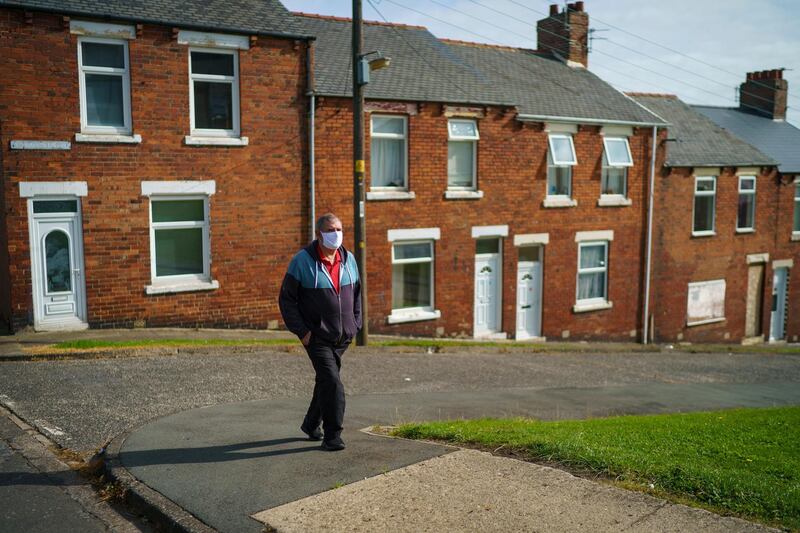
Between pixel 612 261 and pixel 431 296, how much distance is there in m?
6.52

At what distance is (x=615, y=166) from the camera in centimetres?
2094

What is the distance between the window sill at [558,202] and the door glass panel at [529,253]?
47.8 inches

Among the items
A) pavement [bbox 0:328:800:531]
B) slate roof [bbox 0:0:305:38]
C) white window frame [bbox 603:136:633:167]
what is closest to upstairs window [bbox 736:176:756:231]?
white window frame [bbox 603:136:633:167]

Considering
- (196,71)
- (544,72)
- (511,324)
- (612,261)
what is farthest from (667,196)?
(196,71)

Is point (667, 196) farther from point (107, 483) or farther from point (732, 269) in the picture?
point (107, 483)

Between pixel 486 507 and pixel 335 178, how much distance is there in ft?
38.4

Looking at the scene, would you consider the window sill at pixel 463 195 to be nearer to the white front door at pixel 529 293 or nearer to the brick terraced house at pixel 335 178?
the brick terraced house at pixel 335 178

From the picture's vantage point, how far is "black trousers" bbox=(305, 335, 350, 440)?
6215 millimetres

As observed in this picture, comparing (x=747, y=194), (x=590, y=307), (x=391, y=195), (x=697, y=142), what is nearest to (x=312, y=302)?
(x=391, y=195)

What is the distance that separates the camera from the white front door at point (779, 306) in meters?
26.4

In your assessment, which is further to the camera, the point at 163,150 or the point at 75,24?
the point at 163,150

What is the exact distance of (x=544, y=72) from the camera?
22531 millimetres

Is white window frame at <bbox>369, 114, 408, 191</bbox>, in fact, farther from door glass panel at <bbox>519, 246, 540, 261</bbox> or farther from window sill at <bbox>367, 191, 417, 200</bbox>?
door glass panel at <bbox>519, 246, 540, 261</bbox>

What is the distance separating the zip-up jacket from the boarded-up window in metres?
19.7
